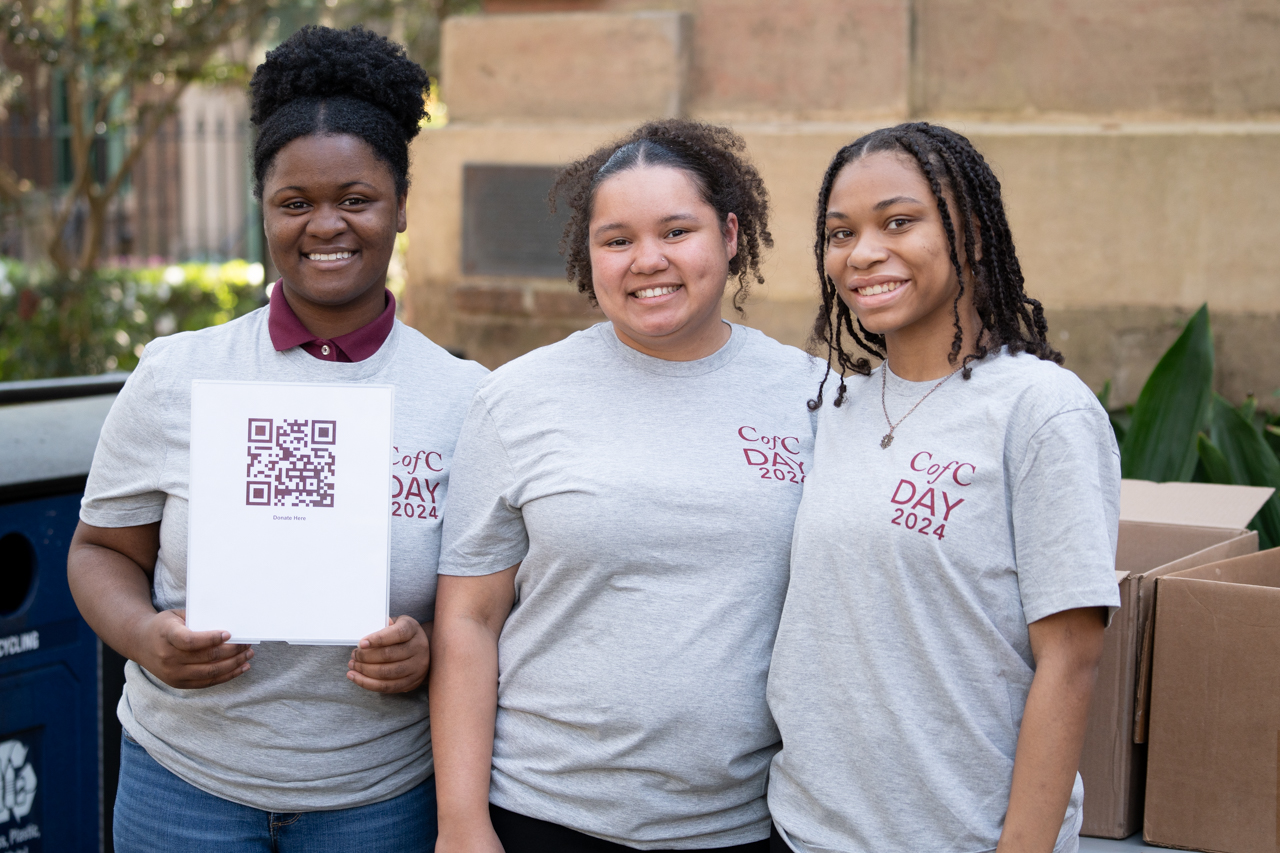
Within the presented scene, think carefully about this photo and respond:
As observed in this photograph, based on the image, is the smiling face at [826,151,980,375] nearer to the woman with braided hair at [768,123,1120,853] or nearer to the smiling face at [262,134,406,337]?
the woman with braided hair at [768,123,1120,853]

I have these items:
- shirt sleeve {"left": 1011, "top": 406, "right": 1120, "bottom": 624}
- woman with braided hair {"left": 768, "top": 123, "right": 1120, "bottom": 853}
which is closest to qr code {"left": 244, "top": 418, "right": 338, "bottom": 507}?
woman with braided hair {"left": 768, "top": 123, "right": 1120, "bottom": 853}

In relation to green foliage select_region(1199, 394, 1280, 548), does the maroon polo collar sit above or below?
above

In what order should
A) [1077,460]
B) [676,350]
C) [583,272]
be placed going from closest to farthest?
[1077,460]
[676,350]
[583,272]

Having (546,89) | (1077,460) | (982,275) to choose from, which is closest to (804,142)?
(546,89)

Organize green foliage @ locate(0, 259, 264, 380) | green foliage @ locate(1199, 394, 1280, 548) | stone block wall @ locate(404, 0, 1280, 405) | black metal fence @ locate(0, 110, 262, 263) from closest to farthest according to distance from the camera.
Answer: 1. green foliage @ locate(1199, 394, 1280, 548)
2. stone block wall @ locate(404, 0, 1280, 405)
3. green foliage @ locate(0, 259, 264, 380)
4. black metal fence @ locate(0, 110, 262, 263)

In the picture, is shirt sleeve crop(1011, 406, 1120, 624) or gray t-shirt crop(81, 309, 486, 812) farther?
gray t-shirt crop(81, 309, 486, 812)

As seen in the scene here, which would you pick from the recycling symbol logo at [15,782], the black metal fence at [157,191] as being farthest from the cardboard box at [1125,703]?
the black metal fence at [157,191]

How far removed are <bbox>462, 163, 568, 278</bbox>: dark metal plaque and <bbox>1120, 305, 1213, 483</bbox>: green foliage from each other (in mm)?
2652

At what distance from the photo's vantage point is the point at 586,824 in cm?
200

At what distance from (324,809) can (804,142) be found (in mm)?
3628

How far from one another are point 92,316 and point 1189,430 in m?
6.92

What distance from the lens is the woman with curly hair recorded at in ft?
6.52

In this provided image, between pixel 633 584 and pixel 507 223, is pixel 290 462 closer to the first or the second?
pixel 633 584

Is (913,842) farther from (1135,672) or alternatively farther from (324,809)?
(324,809)
